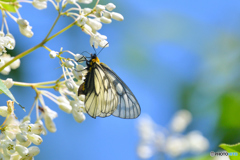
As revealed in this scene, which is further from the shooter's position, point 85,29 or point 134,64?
point 134,64

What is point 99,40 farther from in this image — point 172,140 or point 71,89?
point 172,140

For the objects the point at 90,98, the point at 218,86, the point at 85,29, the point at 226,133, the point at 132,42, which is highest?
the point at 132,42

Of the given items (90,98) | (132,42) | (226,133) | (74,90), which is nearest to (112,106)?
(90,98)

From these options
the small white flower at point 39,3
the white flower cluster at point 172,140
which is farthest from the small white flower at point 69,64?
the white flower cluster at point 172,140

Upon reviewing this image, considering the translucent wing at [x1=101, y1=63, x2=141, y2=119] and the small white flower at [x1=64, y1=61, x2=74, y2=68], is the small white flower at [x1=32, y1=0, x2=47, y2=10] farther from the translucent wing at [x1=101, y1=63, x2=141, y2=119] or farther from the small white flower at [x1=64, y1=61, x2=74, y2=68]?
the translucent wing at [x1=101, y1=63, x2=141, y2=119]

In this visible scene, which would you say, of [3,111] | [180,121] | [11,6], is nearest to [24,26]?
[11,6]

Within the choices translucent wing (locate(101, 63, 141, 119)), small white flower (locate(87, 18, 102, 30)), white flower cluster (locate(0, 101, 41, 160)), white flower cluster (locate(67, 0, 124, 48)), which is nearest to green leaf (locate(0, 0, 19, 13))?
white flower cluster (locate(67, 0, 124, 48))

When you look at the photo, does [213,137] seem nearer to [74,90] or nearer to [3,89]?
[74,90]
